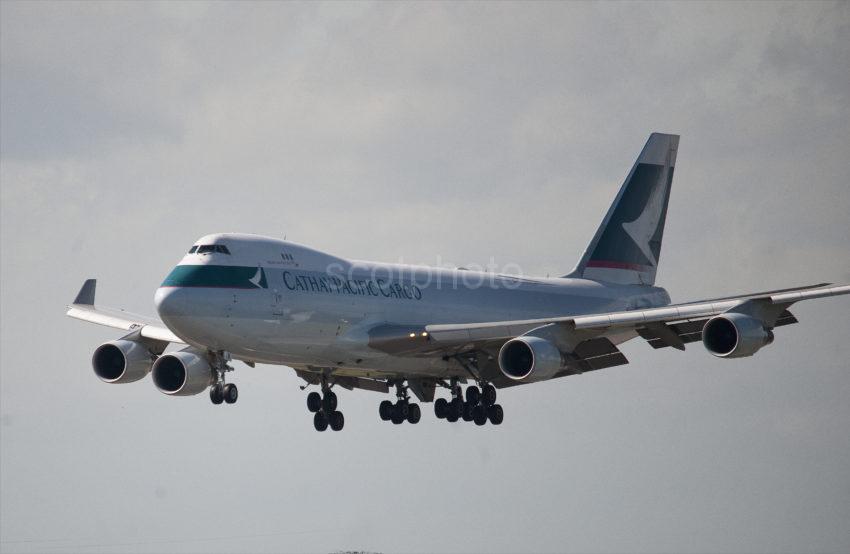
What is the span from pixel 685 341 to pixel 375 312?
12706 millimetres

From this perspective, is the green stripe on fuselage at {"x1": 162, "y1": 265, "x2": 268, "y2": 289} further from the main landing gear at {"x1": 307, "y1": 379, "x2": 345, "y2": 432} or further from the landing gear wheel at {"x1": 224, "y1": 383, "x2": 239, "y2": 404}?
the main landing gear at {"x1": 307, "y1": 379, "x2": 345, "y2": 432}

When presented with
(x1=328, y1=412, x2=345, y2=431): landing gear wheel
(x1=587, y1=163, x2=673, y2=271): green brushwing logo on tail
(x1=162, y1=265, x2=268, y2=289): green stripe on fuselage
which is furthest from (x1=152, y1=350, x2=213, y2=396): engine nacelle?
(x1=587, y1=163, x2=673, y2=271): green brushwing logo on tail

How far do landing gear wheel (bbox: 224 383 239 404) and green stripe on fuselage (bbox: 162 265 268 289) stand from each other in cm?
381

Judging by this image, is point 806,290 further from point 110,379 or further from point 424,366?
point 110,379

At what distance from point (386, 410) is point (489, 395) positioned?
487 cm

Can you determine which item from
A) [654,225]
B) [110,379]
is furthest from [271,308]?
[654,225]

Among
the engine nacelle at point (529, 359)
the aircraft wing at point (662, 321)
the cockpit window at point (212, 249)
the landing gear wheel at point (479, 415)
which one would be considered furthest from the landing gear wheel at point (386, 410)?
the cockpit window at point (212, 249)

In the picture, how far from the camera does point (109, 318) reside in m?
63.1

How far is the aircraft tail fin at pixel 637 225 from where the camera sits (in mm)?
67938

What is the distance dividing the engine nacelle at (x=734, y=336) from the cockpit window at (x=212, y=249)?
56.8ft

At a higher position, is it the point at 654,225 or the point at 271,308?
the point at 654,225

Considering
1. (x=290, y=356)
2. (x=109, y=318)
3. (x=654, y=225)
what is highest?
(x=654, y=225)

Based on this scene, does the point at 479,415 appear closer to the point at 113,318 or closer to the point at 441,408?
the point at 441,408

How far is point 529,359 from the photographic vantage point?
179ft
